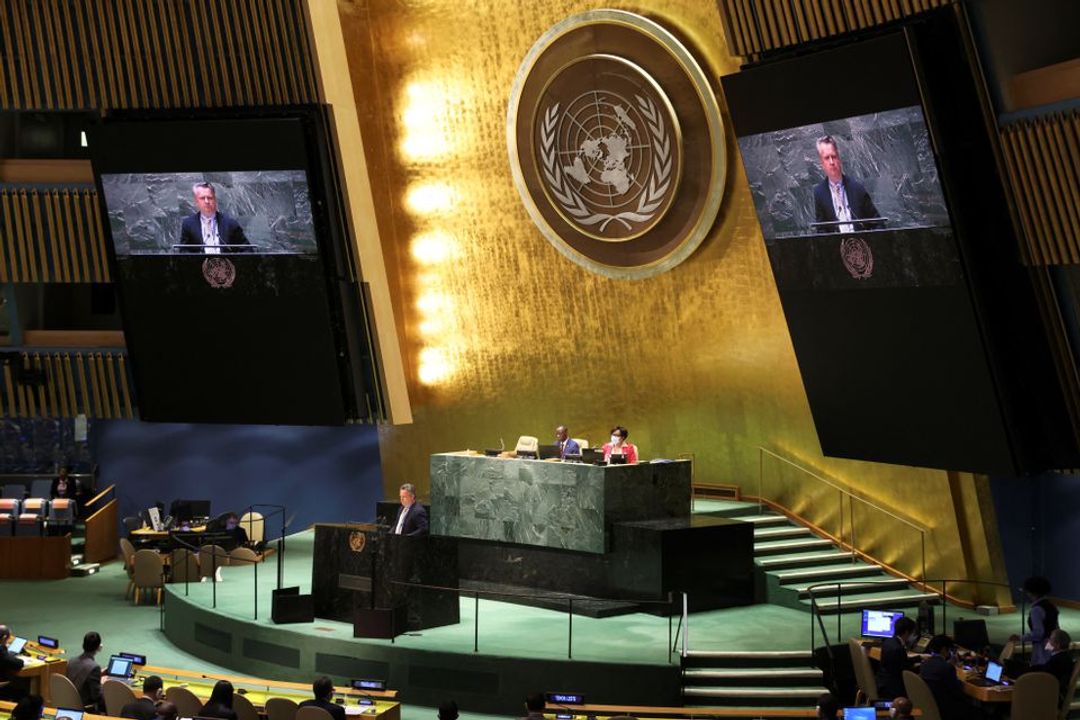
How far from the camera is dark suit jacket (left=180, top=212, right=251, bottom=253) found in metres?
19.2

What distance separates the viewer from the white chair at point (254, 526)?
21.1 m

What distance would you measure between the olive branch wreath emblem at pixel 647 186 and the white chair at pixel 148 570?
20.9 feet

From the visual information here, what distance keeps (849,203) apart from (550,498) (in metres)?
4.28

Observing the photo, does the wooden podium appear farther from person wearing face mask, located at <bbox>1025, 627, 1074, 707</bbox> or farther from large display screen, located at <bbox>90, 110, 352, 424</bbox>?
person wearing face mask, located at <bbox>1025, 627, 1074, 707</bbox>

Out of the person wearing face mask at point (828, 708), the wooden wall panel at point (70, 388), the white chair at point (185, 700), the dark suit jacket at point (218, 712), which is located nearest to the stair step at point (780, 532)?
the person wearing face mask at point (828, 708)

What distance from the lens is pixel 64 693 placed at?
37.5 feet

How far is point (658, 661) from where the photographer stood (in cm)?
1324

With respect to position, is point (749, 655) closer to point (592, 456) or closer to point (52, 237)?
Result: point (592, 456)

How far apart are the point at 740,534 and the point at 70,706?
23.1 feet

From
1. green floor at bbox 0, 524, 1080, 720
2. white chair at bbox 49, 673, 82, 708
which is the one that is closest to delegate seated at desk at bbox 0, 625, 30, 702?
white chair at bbox 49, 673, 82, 708

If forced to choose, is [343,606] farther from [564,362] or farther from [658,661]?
[564,362]

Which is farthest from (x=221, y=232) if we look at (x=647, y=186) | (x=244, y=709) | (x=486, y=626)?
(x=244, y=709)

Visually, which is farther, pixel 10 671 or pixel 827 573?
pixel 827 573

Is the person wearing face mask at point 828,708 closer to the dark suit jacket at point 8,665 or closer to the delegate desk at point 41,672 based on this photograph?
the delegate desk at point 41,672
